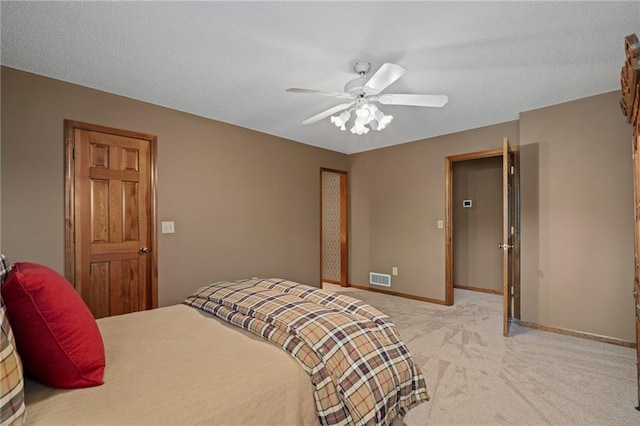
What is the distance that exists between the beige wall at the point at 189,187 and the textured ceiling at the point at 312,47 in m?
0.24

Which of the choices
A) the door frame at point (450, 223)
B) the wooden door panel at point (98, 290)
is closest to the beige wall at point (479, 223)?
the door frame at point (450, 223)

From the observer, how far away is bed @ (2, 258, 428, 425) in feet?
3.41

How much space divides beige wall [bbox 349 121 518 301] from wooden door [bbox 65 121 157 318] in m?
3.22

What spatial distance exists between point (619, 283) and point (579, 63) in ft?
6.68

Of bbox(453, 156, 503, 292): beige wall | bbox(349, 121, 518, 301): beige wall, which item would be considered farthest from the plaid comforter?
bbox(453, 156, 503, 292): beige wall

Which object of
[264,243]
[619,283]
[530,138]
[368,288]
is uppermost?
[530,138]

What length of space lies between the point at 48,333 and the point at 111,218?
7.14 feet

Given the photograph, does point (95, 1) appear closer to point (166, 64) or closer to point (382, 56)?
point (166, 64)

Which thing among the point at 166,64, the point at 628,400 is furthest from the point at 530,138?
the point at 166,64

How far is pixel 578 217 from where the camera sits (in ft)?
10.4

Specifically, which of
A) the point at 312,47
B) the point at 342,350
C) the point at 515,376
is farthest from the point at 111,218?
the point at 515,376

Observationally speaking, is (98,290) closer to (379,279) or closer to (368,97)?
(368,97)

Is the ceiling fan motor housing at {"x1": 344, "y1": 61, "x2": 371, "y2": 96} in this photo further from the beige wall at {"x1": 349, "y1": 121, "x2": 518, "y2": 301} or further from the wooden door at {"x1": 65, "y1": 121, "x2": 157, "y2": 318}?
the beige wall at {"x1": 349, "y1": 121, "x2": 518, "y2": 301}

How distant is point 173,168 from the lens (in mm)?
3334
